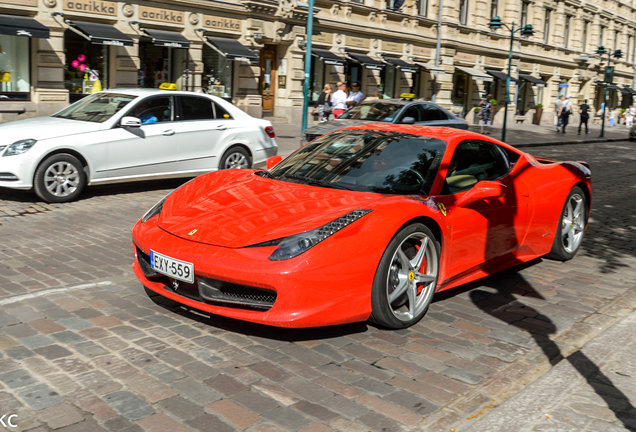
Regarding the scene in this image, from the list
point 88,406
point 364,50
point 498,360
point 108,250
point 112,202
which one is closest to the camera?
point 88,406

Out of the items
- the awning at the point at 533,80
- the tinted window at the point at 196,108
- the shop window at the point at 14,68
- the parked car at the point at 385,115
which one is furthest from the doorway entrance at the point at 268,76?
the awning at the point at 533,80

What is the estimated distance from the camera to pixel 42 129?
8.91 metres

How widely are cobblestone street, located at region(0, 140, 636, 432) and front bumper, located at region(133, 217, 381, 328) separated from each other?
248 millimetres

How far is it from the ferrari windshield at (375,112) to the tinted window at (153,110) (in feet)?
18.6

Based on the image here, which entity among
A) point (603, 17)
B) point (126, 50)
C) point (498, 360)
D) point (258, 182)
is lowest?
point (498, 360)

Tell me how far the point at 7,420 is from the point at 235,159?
26.8ft

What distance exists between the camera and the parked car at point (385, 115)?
1441 cm

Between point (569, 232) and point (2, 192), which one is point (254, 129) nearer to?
point (2, 192)

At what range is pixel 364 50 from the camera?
99.8 ft

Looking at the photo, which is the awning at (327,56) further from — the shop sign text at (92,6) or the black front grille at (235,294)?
the black front grille at (235,294)

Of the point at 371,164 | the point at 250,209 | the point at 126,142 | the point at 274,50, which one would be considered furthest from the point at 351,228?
the point at 274,50

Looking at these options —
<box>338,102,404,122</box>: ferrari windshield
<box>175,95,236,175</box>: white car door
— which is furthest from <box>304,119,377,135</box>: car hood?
<box>175,95,236,175</box>: white car door

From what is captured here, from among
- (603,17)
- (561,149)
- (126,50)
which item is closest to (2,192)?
(126,50)

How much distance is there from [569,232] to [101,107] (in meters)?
6.77
